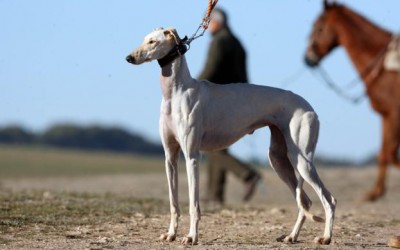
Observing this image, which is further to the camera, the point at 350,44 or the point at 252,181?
the point at 350,44

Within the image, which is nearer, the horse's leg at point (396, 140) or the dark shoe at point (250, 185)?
the dark shoe at point (250, 185)

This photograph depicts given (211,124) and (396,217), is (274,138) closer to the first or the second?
(211,124)

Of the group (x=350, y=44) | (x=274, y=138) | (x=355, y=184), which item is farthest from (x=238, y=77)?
(x=355, y=184)

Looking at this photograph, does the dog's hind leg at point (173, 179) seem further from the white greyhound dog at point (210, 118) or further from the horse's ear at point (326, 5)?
the horse's ear at point (326, 5)

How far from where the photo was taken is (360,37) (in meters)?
18.1

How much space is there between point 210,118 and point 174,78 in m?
0.43

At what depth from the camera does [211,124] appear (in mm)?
9602

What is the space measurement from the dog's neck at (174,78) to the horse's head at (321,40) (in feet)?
29.2

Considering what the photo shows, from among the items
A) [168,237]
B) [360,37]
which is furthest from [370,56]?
[168,237]

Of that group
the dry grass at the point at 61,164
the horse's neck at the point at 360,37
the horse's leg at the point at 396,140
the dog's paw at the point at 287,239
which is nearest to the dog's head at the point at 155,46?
the dog's paw at the point at 287,239

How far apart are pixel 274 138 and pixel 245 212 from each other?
3291mm

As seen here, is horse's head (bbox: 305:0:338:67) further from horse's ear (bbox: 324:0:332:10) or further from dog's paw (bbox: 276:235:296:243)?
dog's paw (bbox: 276:235:296:243)

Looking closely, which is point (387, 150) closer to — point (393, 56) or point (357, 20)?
point (393, 56)

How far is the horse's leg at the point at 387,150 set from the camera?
1742cm
